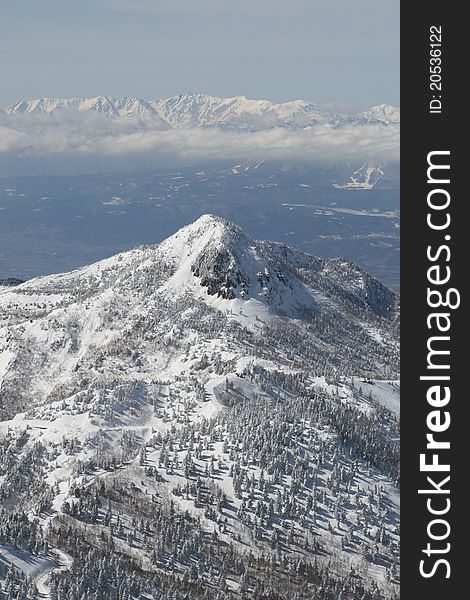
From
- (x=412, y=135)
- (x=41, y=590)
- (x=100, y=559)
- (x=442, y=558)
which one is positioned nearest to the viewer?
(x=442, y=558)

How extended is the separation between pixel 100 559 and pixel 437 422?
16027 centimetres

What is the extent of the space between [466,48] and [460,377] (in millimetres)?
22738

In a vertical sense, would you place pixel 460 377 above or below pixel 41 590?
above

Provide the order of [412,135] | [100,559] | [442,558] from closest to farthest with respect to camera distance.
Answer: [442,558] < [412,135] < [100,559]

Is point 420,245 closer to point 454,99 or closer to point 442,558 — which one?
point 454,99

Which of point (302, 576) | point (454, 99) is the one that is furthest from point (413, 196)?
point (302, 576)

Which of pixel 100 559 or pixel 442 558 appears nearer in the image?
pixel 442 558

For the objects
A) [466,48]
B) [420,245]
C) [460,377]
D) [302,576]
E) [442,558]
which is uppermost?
[466,48]

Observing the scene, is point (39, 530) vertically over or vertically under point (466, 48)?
under

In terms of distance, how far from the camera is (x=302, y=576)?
198 metres

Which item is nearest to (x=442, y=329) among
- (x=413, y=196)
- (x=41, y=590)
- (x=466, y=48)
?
(x=413, y=196)

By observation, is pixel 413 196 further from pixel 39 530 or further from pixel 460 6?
pixel 39 530

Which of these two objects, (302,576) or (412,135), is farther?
(302,576)

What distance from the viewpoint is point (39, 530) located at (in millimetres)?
197625
